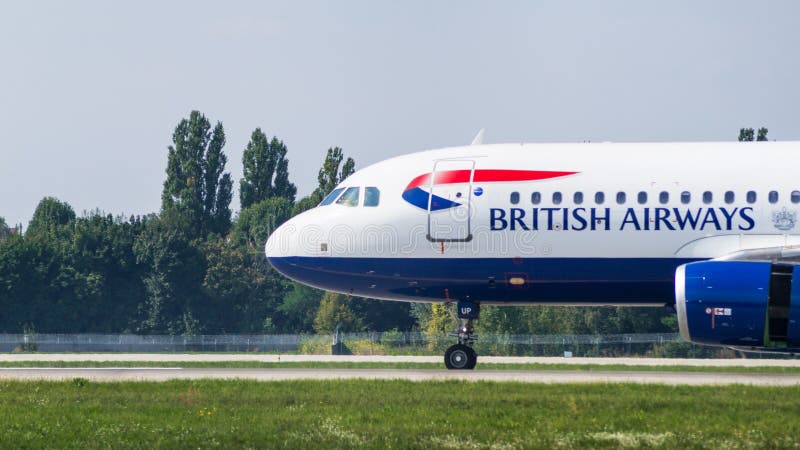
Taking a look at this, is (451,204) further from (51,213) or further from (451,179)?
(51,213)

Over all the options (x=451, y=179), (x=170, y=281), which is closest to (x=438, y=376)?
(x=451, y=179)

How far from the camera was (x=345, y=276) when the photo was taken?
102ft

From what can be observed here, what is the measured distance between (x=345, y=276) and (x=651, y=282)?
732 centimetres

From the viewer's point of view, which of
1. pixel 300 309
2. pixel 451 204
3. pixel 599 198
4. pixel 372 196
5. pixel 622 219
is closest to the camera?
pixel 622 219

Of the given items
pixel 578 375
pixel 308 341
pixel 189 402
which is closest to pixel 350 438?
pixel 189 402

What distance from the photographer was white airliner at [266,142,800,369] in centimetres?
2888

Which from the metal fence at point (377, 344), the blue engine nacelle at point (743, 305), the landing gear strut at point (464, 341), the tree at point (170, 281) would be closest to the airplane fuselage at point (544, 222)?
the landing gear strut at point (464, 341)

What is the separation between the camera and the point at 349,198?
31.5 meters

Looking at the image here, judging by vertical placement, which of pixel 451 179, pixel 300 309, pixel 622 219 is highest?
pixel 451 179

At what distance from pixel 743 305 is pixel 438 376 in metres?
7.02

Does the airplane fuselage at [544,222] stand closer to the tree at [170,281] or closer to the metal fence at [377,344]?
the metal fence at [377,344]

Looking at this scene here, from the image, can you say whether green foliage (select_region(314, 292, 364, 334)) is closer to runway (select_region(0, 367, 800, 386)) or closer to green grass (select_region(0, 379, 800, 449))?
runway (select_region(0, 367, 800, 386))

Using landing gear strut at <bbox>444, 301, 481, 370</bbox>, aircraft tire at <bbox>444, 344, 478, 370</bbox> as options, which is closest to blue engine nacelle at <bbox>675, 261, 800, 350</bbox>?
landing gear strut at <bbox>444, 301, 481, 370</bbox>

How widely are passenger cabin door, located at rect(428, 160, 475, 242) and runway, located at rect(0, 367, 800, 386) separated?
3282 mm
